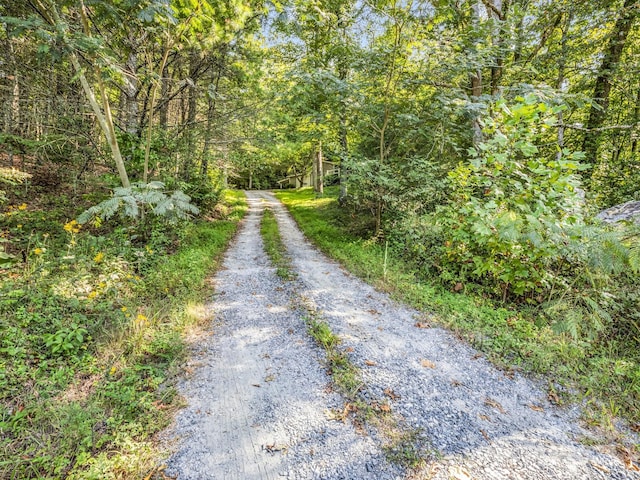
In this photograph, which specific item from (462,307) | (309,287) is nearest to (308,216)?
(309,287)

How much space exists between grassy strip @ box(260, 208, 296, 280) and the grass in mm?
1656

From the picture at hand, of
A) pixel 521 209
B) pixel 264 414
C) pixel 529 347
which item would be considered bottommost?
pixel 264 414

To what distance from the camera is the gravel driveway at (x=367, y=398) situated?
2092mm

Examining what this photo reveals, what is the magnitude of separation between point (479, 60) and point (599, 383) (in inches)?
253

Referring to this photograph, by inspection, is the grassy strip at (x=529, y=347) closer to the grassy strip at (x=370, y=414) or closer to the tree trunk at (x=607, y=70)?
the grassy strip at (x=370, y=414)

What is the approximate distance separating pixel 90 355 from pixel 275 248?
219 inches

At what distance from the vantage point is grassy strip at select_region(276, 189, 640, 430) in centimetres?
283

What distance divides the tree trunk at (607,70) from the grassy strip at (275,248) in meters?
7.41

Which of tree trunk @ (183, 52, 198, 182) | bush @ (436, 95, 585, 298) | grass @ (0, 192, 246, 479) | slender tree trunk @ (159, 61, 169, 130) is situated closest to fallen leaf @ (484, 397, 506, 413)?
bush @ (436, 95, 585, 298)

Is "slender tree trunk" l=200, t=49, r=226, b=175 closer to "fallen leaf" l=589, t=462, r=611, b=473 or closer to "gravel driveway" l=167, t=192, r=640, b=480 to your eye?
→ "gravel driveway" l=167, t=192, r=640, b=480

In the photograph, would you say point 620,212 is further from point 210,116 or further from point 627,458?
point 210,116

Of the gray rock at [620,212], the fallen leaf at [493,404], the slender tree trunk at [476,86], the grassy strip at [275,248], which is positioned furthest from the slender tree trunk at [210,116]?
the gray rock at [620,212]

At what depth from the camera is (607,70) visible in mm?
7062

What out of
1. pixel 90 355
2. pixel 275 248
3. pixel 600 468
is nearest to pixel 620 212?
pixel 600 468
